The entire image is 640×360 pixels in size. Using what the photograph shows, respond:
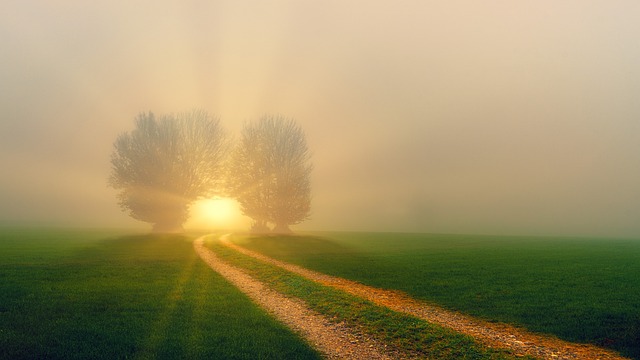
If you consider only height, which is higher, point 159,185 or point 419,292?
point 159,185

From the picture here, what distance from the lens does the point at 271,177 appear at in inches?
2862

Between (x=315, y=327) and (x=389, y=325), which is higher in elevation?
(x=389, y=325)

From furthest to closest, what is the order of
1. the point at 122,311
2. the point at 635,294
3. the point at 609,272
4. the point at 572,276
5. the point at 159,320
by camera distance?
the point at 609,272 < the point at 572,276 < the point at 635,294 < the point at 122,311 < the point at 159,320

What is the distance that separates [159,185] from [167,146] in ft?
25.0

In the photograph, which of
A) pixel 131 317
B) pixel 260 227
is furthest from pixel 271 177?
pixel 131 317

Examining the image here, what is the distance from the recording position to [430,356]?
1166 cm

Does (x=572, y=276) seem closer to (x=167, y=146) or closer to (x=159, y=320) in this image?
(x=159, y=320)

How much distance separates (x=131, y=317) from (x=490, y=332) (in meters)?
14.2

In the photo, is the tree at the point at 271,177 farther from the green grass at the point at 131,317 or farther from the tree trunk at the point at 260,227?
the green grass at the point at 131,317

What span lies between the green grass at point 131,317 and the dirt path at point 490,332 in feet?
20.0

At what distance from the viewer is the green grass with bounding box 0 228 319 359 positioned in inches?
461

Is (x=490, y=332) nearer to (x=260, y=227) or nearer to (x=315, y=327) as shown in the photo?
(x=315, y=327)

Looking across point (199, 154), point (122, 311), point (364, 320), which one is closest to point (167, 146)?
point (199, 154)

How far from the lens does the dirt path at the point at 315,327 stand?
39.0 feet
